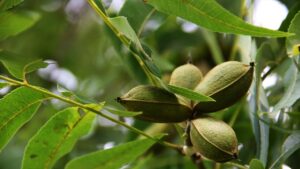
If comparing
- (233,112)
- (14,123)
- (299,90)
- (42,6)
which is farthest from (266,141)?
(42,6)

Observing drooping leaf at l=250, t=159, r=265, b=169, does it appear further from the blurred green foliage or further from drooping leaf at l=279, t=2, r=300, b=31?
drooping leaf at l=279, t=2, r=300, b=31

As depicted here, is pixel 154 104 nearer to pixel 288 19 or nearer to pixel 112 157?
pixel 112 157

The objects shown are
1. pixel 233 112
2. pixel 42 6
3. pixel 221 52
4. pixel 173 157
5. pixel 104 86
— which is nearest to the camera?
pixel 233 112

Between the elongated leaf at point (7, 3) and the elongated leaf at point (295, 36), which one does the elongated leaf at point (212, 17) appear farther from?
the elongated leaf at point (7, 3)

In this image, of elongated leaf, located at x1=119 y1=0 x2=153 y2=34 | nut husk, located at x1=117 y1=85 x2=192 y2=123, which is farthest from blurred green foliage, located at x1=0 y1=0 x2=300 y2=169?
nut husk, located at x1=117 y1=85 x2=192 y2=123

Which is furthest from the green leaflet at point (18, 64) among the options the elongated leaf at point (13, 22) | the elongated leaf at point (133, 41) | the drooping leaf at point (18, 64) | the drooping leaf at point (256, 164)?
the drooping leaf at point (256, 164)

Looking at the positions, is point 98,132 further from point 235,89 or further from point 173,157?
point 235,89
